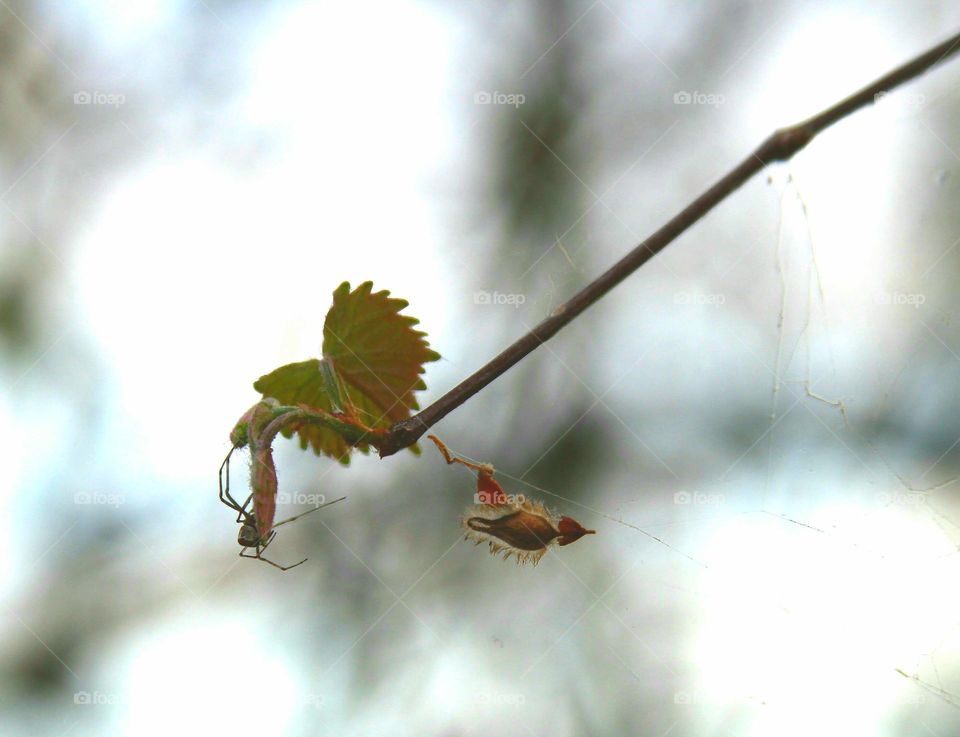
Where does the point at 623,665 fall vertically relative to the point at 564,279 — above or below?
below

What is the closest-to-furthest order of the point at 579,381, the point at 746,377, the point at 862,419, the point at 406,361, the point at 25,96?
the point at 406,361 → the point at 862,419 → the point at 746,377 → the point at 579,381 → the point at 25,96

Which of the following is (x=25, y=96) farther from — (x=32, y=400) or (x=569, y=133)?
(x=569, y=133)

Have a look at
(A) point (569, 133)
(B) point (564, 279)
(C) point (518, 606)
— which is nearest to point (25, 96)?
(A) point (569, 133)

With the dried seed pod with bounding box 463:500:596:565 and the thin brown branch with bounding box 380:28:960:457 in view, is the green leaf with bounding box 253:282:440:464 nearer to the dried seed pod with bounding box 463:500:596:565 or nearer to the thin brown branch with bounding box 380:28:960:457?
the dried seed pod with bounding box 463:500:596:565

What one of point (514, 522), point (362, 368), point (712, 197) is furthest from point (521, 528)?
point (712, 197)

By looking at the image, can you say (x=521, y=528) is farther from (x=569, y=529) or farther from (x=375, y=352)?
(x=375, y=352)

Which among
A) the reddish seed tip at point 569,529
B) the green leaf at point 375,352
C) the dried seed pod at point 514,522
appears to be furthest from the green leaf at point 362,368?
the reddish seed tip at point 569,529

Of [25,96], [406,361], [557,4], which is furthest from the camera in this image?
[557,4]

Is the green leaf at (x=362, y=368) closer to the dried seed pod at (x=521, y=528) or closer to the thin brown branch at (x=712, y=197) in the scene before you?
the dried seed pod at (x=521, y=528)
